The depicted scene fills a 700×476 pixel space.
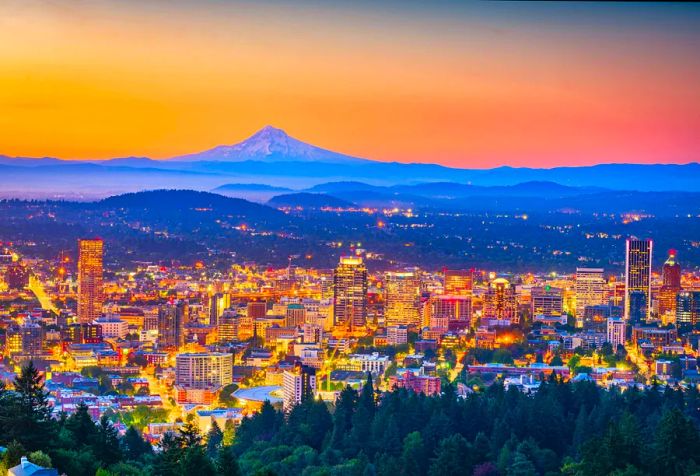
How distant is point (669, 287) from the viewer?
2108 cm

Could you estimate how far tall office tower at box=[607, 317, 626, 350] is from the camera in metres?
17.3

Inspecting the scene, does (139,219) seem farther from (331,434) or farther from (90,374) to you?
(331,434)

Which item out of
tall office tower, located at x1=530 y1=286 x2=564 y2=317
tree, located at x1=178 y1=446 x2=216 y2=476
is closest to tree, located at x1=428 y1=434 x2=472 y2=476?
tree, located at x1=178 y1=446 x2=216 y2=476

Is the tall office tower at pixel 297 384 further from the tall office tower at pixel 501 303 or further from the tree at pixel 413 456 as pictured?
the tall office tower at pixel 501 303

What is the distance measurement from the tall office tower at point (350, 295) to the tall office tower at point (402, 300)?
1.22 feet

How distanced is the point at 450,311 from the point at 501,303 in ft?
2.80

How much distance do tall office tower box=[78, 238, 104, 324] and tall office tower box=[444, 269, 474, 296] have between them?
5.49m

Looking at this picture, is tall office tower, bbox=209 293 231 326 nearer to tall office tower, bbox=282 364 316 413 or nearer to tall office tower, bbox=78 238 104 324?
tall office tower, bbox=78 238 104 324

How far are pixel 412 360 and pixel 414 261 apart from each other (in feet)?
39.3

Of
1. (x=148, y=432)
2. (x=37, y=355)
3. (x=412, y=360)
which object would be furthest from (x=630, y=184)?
(x=148, y=432)

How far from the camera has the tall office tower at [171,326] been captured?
683 inches

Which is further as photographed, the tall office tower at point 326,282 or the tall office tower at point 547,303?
the tall office tower at point 326,282

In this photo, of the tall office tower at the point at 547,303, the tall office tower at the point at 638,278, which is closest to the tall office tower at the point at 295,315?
the tall office tower at the point at 547,303

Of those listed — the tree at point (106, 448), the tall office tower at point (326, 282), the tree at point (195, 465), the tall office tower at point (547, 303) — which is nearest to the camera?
the tree at point (195, 465)
